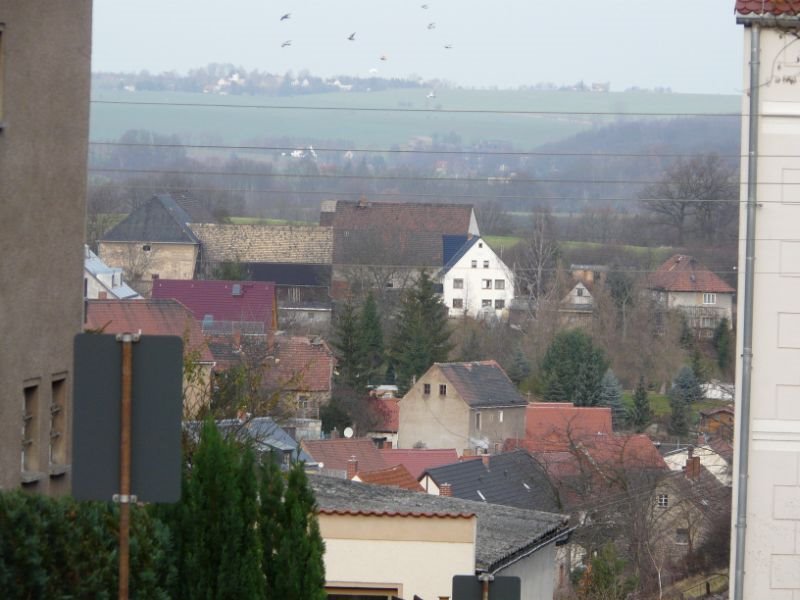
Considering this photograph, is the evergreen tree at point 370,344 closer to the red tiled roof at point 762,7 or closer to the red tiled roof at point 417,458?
the red tiled roof at point 417,458

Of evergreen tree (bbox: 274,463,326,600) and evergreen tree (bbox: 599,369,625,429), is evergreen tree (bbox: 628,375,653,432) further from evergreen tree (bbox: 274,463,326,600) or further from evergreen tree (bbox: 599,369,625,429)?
evergreen tree (bbox: 274,463,326,600)

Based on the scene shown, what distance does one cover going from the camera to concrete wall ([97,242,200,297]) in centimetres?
9869

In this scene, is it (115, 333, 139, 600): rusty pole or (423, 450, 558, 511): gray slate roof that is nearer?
(115, 333, 139, 600): rusty pole

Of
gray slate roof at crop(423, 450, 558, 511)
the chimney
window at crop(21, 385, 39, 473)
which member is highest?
window at crop(21, 385, 39, 473)

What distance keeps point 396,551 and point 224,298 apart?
66979mm

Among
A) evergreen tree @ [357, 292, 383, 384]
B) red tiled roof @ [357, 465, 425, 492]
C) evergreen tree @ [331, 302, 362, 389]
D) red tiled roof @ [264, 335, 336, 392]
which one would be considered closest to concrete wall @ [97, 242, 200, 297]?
evergreen tree @ [357, 292, 383, 384]

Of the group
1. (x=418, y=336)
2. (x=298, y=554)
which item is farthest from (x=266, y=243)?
(x=298, y=554)

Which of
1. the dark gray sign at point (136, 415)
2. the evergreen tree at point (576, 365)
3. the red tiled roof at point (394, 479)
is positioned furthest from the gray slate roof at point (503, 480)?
the dark gray sign at point (136, 415)

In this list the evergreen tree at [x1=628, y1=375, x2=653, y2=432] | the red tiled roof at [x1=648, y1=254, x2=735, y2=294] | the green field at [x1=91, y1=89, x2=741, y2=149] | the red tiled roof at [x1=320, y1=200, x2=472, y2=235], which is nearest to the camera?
the evergreen tree at [x1=628, y1=375, x2=653, y2=432]

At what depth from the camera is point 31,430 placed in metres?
14.5

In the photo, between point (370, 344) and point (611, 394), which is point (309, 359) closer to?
point (370, 344)

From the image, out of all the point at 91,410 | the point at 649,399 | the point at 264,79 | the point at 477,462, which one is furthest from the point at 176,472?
the point at 264,79

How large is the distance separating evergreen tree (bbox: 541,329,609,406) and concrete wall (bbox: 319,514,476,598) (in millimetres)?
55624

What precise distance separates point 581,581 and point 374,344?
36683mm
